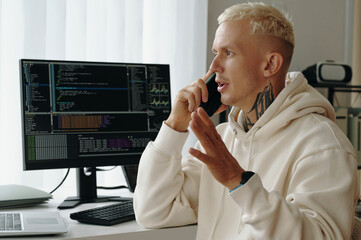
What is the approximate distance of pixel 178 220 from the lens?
163cm

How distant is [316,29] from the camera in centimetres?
324

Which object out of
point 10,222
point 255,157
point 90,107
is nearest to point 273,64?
point 255,157

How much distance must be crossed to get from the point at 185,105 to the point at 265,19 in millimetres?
371

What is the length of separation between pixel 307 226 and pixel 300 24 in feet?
7.37

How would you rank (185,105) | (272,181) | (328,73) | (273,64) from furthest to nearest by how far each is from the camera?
1. (328,73)
2. (185,105)
3. (273,64)
4. (272,181)

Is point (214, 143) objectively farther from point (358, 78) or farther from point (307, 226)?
point (358, 78)

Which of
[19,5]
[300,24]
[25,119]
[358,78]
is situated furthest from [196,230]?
[358,78]

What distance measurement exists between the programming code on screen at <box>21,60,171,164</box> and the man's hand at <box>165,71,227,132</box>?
0.46 meters

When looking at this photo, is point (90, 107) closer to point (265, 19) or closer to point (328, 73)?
point (265, 19)

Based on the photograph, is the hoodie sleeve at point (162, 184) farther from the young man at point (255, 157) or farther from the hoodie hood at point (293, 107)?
the hoodie hood at point (293, 107)

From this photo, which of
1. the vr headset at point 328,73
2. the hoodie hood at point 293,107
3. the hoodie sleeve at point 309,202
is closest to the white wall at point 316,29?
the vr headset at point 328,73

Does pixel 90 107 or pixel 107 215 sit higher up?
pixel 90 107

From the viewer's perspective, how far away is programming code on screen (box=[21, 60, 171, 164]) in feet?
6.30

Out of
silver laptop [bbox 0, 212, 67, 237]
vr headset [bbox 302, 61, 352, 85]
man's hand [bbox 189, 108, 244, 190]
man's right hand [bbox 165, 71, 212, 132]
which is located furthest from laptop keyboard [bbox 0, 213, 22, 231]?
vr headset [bbox 302, 61, 352, 85]
